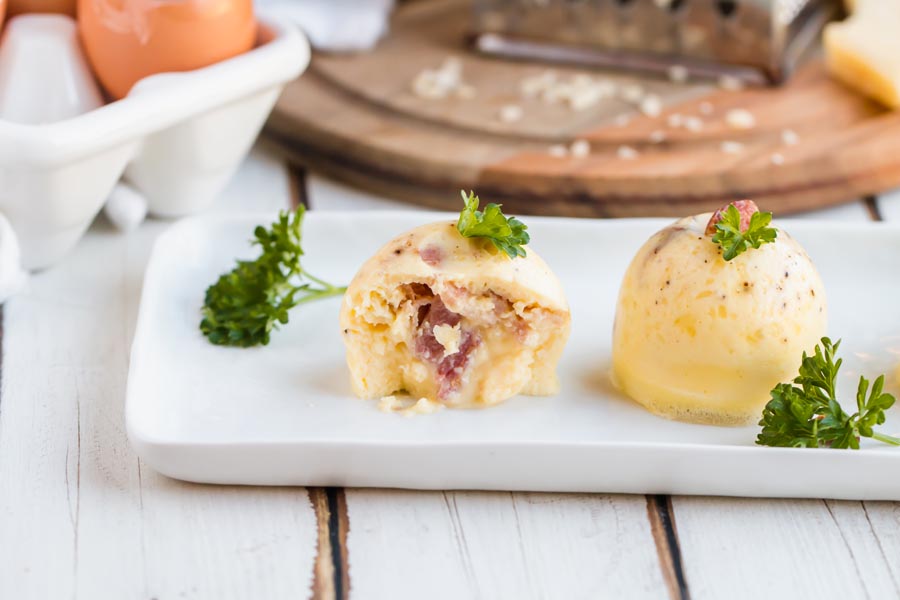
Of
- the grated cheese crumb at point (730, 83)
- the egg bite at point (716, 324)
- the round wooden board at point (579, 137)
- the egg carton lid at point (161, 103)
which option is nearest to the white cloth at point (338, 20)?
the round wooden board at point (579, 137)

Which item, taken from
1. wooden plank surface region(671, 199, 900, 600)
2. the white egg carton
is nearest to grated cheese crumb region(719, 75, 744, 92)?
the white egg carton

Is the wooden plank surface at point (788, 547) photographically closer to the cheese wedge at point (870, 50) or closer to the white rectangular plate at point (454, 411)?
the white rectangular plate at point (454, 411)

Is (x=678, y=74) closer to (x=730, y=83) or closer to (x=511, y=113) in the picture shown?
(x=730, y=83)

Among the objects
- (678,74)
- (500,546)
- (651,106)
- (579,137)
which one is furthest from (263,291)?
(678,74)

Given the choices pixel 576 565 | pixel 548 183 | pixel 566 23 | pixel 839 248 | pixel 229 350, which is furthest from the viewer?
pixel 566 23

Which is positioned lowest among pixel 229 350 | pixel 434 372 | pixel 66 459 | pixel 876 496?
pixel 66 459

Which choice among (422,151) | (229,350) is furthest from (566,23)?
(229,350)

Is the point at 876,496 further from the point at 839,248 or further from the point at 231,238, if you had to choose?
the point at 231,238
